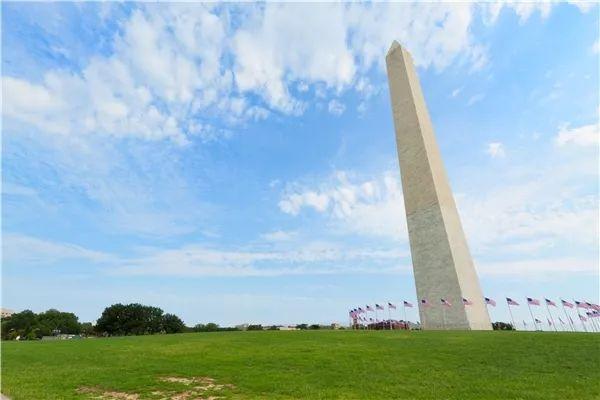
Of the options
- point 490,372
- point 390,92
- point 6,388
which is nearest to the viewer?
point 6,388

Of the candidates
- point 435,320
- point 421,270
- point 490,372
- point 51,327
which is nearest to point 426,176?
point 421,270

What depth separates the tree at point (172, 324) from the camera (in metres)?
75.4

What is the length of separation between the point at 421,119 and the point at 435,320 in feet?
63.1

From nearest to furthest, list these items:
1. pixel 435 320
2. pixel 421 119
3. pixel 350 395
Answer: pixel 350 395 < pixel 435 320 < pixel 421 119

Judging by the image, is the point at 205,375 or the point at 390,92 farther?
the point at 390,92

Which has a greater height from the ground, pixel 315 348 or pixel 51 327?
pixel 51 327

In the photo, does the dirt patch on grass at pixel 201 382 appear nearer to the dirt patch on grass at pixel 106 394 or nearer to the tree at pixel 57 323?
the dirt patch on grass at pixel 106 394

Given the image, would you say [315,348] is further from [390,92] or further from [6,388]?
[390,92]

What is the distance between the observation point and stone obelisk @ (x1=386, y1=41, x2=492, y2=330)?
3544 centimetres

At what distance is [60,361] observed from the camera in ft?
65.5

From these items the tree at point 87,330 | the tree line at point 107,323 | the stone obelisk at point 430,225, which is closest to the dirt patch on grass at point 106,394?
the stone obelisk at point 430,225

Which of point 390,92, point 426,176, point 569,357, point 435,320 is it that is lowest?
point 569,357

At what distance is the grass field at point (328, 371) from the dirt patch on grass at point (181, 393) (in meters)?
0.03

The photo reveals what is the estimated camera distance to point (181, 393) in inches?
513
